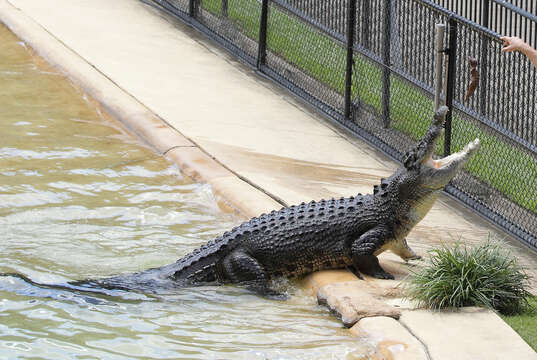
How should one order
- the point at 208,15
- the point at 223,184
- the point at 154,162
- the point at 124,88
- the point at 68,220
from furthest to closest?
the point at 208,15 → the point at 124,88 → the point at 154,162 → the point at 223,184 → the point at 68,220

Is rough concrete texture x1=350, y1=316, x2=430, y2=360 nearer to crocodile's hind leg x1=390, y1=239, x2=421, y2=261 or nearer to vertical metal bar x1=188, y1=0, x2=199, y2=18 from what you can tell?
crocodile's hind leg x1=390, y1=239, x2=421, y2=261

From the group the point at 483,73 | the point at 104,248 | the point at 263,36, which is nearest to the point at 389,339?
the point at 104,248

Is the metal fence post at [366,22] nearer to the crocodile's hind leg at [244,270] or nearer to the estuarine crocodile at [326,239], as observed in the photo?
the estuarine crocodile at [326,239]

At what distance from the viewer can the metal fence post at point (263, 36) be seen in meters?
10.4

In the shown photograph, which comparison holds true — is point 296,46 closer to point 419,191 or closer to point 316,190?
point 316,190

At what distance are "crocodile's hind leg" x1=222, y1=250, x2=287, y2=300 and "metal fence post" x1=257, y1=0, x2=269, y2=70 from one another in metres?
4.79

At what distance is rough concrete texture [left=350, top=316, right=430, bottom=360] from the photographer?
4.91 metres

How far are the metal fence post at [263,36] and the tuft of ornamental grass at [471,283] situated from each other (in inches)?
211

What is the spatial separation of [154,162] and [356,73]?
2192mm

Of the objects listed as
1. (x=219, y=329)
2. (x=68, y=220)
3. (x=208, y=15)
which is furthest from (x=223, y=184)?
(x=208, y=15)

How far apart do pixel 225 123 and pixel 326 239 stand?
10.5 feet

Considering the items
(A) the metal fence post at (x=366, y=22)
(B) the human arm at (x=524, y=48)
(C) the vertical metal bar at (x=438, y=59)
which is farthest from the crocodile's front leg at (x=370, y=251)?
(A) the metal fence post at (x=366, y=22)

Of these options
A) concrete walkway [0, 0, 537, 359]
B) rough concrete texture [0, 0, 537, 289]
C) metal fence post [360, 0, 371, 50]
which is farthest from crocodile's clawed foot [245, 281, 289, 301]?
metal fence post [360, 0, 371, 50]

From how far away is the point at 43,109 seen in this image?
30.5 feet
